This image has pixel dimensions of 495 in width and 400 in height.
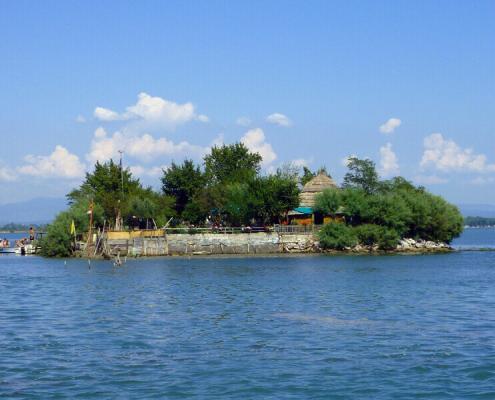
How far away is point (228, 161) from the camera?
112812mm

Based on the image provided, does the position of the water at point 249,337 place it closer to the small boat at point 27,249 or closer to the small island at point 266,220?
the small island at point 266,220

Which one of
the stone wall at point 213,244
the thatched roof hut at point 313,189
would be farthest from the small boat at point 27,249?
the thatched roof hut at point 313,189

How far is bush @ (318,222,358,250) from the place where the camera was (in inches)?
3201

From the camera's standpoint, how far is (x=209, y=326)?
109 ft

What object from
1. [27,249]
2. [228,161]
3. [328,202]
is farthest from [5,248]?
[328,202]

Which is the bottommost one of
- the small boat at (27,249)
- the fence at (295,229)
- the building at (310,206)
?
the small boat at (27,249)

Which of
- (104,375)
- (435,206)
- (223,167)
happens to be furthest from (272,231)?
(104,375)

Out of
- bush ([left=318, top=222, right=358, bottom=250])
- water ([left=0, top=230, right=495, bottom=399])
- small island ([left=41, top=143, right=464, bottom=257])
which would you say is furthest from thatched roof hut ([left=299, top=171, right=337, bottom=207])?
water ([left=0, top=230, right=495, bottom=399])

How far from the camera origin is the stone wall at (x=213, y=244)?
78.8 metres

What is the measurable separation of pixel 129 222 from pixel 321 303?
55.4 metres

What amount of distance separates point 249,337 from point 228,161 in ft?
274

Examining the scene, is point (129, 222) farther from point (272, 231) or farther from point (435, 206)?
point (435, 206)

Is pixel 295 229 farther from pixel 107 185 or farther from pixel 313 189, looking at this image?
pixel 107 185

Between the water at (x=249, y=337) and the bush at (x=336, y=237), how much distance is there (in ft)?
76.9
